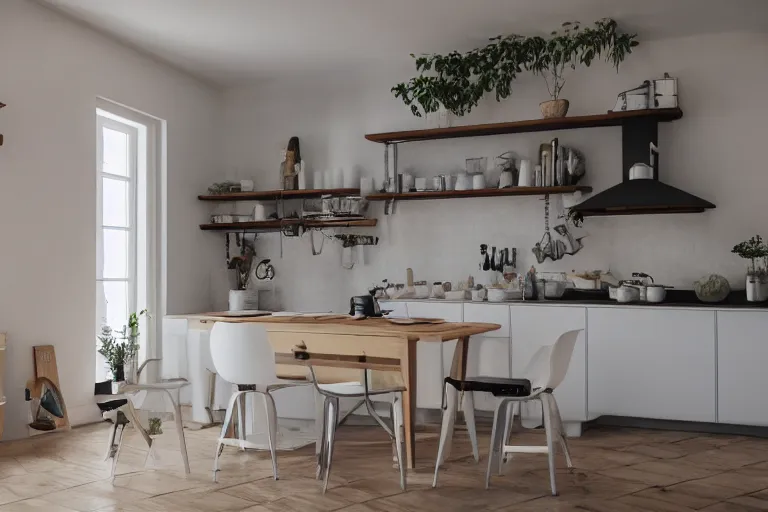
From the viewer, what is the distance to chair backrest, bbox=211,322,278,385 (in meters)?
4.12

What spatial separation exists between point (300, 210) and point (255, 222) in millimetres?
449

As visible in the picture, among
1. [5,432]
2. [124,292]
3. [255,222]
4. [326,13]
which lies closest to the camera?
[5,432]

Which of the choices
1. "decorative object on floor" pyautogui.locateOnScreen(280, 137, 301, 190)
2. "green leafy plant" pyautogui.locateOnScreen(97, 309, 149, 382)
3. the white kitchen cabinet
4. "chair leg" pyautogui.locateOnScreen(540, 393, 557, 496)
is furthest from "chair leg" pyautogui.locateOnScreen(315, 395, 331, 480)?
"decorative object on floor" pyautogui.locateOnScreen(280, 137, 301, 190)

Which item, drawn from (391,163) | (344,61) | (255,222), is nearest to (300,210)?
(255,222)

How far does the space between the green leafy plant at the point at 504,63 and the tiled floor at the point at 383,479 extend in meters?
2.66

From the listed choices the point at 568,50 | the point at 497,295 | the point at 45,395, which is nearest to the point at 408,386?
the point at 497,295

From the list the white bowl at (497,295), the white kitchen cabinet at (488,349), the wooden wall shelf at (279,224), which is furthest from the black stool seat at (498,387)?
the wooden wall shelf at (279,224)

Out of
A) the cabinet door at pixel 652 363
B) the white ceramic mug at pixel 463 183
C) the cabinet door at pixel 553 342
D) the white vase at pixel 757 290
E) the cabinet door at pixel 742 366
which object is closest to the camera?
the cabinet door at pixel 742 366

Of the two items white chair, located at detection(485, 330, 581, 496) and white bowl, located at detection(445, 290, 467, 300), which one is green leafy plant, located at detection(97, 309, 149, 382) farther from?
white chair, located at detection(485, 330, 581, 496)

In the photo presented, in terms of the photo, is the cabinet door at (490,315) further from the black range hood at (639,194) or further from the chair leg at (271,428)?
the chair leg at (271,428)

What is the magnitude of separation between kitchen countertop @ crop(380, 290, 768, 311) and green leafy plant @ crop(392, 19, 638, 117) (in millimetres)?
1568

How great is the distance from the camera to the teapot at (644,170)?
5.66 metres

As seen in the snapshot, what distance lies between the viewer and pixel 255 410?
516 centimetres

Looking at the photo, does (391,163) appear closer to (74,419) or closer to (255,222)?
(255,222)
